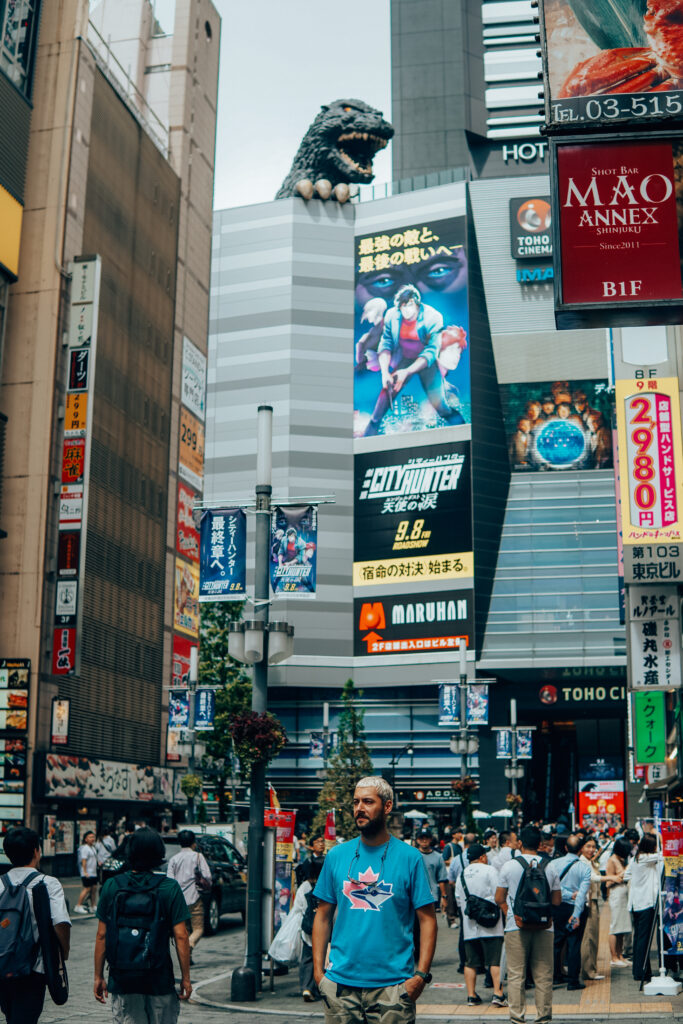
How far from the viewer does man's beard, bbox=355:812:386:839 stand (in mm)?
6315

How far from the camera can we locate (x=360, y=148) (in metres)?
85.3

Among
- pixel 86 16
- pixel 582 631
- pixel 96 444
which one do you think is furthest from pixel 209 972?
pixel 582 631

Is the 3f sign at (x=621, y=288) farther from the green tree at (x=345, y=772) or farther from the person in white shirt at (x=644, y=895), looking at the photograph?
the green tree at (x=345, y=772)

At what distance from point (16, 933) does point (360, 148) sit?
8314cm

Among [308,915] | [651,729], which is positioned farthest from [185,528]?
[308,915]

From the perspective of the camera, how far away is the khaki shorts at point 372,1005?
19.9 ft

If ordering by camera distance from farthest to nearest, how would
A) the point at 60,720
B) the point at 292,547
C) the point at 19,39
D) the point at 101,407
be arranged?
the point at 101,407
the point at 19,39
the point at 60,720
the point at 292,547

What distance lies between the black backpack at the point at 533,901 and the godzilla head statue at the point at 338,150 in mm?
76979

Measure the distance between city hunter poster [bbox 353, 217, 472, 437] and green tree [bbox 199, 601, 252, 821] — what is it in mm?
21974

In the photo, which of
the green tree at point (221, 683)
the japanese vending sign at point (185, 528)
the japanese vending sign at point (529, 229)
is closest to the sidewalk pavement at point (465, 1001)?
the green tree at point (221, 683)

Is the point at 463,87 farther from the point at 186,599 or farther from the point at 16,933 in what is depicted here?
the point at 16,933

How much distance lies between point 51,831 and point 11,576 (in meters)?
9.06

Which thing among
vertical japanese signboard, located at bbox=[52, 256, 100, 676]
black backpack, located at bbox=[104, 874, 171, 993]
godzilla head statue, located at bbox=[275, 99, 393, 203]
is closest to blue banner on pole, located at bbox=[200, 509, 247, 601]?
black backpack, located at bbox=[104, 874, 171, 993]

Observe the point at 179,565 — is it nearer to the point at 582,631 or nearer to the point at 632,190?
the point at 582,631
